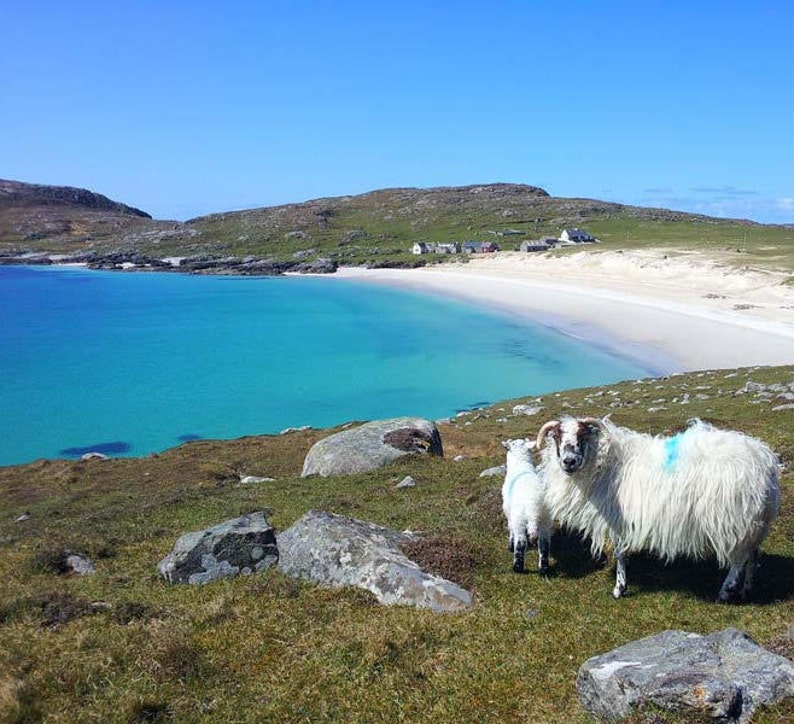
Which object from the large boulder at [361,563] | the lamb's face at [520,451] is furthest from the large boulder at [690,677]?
Answer: the lamb's face at [520,451]

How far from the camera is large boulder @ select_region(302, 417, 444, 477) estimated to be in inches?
896

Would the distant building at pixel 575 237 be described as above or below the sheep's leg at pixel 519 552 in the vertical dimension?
above

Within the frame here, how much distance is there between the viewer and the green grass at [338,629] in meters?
7.39

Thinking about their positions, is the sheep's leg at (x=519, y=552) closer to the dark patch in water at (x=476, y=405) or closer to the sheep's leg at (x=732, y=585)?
the sheep's leg at (x=732, y=585)

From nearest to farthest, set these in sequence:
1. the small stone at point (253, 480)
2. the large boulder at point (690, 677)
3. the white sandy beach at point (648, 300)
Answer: the large boulder at point (690, 677)
the small stone at point (253, 480)
the white sandy beach at point (648, 300)

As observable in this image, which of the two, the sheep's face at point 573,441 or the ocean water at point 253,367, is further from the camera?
the ocean water at point 253,367

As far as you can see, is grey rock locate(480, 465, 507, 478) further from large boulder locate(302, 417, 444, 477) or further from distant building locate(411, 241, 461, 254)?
distant building locate(411, 241, 461, 254)

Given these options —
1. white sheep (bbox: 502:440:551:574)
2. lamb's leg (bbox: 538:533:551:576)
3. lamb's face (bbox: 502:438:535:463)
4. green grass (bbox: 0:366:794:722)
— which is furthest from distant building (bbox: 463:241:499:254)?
lamb's leg (bbox: 538:533:551:576)

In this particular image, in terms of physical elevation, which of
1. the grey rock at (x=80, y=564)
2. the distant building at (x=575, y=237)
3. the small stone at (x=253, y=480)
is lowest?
the small stone at (x=253, y=480)

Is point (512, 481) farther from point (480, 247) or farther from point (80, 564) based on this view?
point (480, 247)

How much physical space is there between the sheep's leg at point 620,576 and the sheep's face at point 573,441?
1.46 meters

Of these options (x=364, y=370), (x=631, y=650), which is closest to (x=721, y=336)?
(x=364, y=370)

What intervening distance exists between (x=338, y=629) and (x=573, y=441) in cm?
453

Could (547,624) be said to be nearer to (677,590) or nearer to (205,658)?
(677,590)
